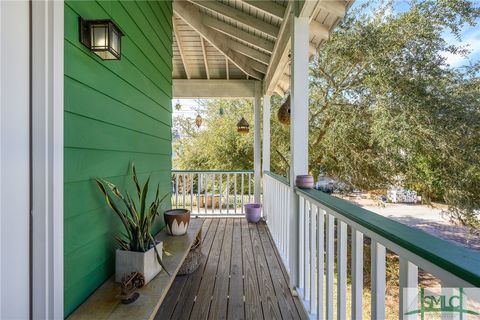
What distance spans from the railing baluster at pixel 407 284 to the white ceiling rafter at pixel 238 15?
2957 mm

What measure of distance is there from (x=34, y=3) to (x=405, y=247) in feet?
5.17

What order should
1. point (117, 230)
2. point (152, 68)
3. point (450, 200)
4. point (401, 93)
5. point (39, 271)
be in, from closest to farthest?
1. point (39, 271)
2. point (117, 230)
3. point (152, 68)
4. point (450, 200)
5. point (401, 93)

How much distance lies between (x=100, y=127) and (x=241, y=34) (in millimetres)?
2783

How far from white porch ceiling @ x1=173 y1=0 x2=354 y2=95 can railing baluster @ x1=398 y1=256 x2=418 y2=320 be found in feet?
6.12

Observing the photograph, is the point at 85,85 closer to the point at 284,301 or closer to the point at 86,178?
the point at 86,178

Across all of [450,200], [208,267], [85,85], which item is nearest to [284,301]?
[208,267]

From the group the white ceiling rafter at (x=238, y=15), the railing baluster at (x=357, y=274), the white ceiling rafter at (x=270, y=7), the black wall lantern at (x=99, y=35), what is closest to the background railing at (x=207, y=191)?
the white ceiling rafter at (x=238, y=15)

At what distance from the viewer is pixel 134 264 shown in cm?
146

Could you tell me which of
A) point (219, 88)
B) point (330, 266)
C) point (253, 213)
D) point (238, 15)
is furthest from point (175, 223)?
point (219, 88)

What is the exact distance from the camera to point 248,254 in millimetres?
3184

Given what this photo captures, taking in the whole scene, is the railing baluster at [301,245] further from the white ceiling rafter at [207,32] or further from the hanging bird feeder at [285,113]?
the white ceiling rafter at [207,32]

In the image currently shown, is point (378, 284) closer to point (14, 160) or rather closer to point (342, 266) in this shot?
point (342, 266)

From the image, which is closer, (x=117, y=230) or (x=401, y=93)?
(x=117, y=230)

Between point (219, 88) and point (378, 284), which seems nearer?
point (378, 284)
